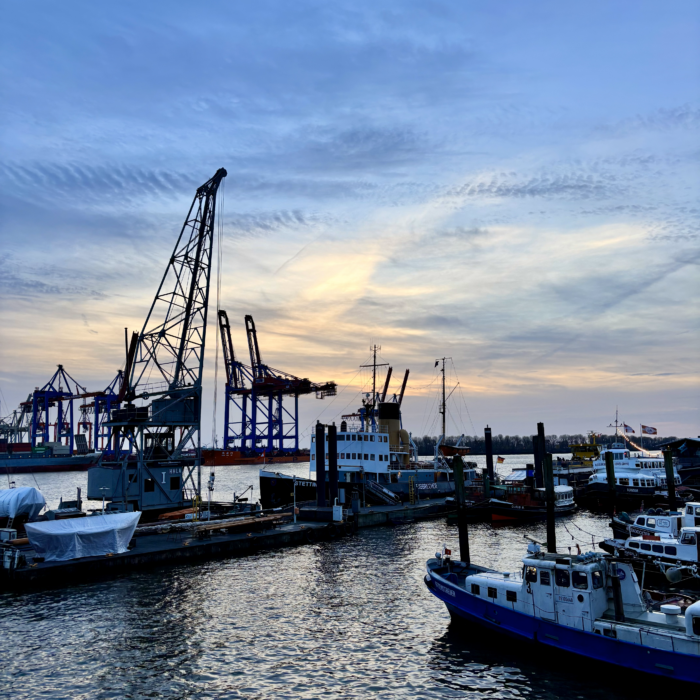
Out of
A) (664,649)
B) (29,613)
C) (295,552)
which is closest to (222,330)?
(295,552)

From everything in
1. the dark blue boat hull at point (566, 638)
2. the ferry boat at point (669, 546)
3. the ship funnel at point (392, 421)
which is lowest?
the dark blue boat hull at point (566, 638)

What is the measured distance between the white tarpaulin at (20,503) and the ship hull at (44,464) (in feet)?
384

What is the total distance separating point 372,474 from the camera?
64000 millimetres

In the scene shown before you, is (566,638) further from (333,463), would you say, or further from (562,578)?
(333,463)

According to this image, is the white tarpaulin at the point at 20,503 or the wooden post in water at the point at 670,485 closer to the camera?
the white tarpaulin at the point at 20,503

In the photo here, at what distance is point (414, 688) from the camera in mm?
19016

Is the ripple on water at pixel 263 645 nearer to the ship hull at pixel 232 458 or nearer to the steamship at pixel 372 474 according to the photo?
the steamship at pixel 372 474

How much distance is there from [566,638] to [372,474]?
44.2 metres

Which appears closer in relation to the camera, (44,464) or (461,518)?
(461,518)

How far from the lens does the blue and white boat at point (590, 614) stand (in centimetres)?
1794

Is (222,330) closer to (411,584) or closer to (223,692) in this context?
(411,584)

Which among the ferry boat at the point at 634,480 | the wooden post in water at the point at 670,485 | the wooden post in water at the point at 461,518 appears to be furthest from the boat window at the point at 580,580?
the ferry boat at the point at 634,480

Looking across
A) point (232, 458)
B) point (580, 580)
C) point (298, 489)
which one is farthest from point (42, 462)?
point (580, 580)

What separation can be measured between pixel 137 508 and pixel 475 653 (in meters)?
34.8
